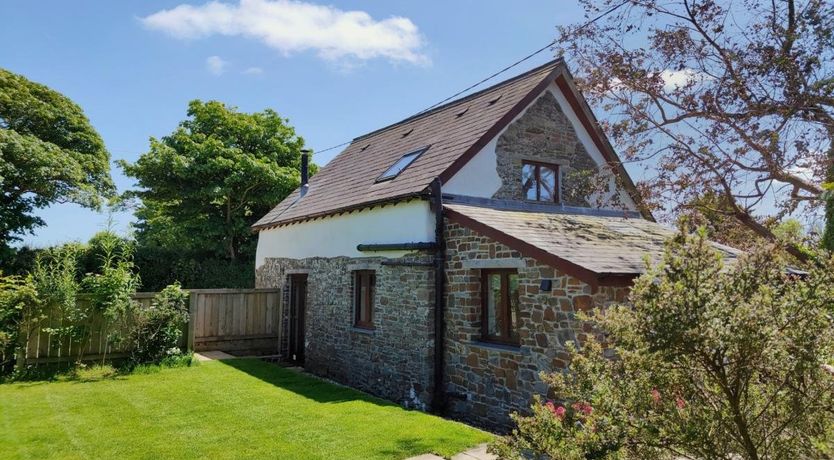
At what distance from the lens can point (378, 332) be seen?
1086 centimetres

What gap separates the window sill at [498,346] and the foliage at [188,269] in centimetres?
1337

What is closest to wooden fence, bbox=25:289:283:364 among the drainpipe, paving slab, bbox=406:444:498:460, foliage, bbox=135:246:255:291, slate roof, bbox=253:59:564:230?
slate roof, bbox=253:59:564:230

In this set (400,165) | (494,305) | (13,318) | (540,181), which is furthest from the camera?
(400,165)

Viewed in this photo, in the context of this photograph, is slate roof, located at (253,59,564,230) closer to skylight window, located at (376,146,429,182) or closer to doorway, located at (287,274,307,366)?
skylight window, located at (376,146,429,182)

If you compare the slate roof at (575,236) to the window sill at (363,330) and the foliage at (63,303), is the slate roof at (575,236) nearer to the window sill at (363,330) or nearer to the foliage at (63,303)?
A: the window sill at (363,330)

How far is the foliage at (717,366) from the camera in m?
2.97

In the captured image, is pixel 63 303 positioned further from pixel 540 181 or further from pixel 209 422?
pixel 540 181

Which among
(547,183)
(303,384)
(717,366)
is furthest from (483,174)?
(717,366)

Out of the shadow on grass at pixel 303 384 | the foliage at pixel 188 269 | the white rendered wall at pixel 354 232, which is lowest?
the shadow on grass at pixel 303 384

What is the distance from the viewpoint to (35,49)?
1128 cm

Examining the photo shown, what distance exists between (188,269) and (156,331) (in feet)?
31.5

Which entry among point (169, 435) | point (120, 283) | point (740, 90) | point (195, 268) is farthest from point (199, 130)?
point (740, 90)

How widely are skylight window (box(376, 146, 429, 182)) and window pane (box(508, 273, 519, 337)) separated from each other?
14.1 feet

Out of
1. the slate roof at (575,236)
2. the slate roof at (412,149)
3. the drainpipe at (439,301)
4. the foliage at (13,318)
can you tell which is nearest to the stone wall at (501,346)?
the drainpipe at (439,301)
